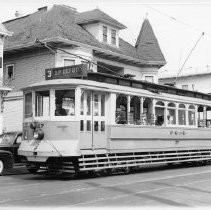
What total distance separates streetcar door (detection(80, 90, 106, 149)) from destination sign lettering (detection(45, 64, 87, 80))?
710 millimetres

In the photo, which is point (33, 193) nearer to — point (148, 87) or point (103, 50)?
point (148, 87)

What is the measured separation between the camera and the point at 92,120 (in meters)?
13.3

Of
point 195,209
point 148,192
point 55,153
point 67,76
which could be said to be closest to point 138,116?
point 67,76

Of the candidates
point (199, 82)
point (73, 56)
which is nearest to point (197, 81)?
point (199, 82)

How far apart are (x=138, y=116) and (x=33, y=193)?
6.33 meters

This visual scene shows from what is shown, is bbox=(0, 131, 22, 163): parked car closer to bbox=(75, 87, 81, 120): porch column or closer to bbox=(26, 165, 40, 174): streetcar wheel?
bbox=(26, 165, 40, 174): streetcar wheel

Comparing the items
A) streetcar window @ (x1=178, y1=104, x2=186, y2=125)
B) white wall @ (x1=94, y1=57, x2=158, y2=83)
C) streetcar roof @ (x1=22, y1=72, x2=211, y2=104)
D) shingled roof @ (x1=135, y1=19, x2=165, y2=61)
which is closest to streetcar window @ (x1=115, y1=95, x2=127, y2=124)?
streetcar roof @ (x1=22, y1=72, x2=211, y2=104)

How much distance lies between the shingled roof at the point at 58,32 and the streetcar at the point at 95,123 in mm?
10018

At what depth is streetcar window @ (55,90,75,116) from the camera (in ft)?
42.4

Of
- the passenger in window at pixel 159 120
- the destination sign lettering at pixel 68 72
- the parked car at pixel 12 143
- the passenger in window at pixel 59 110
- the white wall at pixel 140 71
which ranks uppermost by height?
the white wall at pixel 140 71

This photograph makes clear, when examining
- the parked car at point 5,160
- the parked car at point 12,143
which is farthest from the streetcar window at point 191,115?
the parked car at point 5,160

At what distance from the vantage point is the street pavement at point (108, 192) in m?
8.34

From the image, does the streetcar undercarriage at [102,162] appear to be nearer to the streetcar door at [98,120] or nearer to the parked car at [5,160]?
the streetcar door at [98,120]

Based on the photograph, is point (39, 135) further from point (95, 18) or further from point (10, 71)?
point (95, 18)
